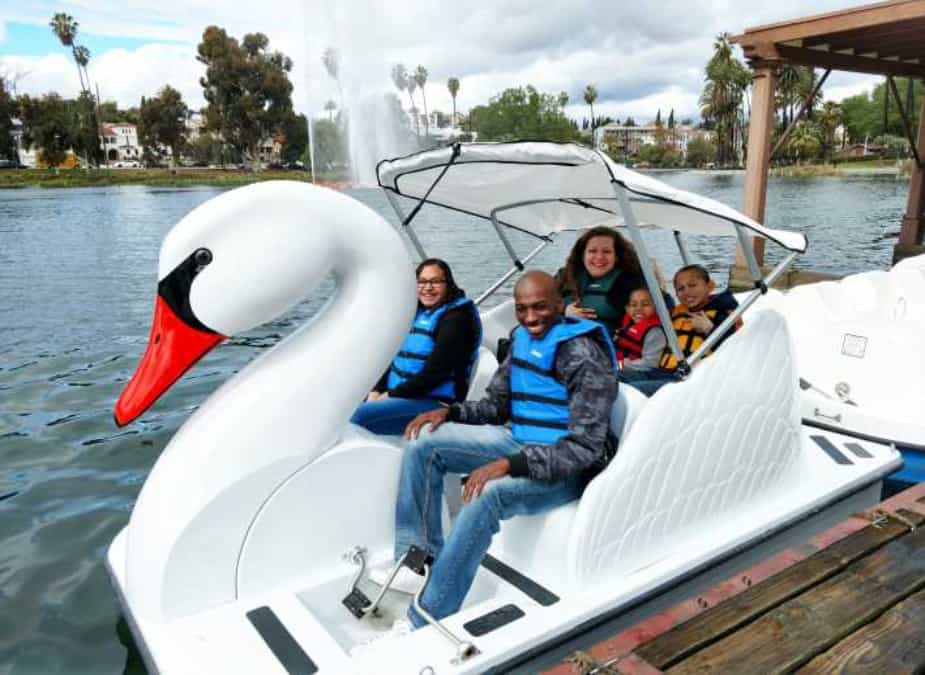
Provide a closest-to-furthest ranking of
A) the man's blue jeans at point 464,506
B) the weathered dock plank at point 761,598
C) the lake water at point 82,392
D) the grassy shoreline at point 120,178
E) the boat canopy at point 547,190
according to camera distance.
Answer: the weathered dock plank at point 761,598, the man's blue jeans at point 464,506, the boat canopy at point 547,190, the lake water at point 82,392, the grassy shoreline at point 120,178

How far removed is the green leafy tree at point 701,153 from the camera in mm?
80812

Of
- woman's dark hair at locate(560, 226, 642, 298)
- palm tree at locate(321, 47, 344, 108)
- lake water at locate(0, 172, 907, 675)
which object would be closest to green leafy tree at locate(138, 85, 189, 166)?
palm tree at locate(321, 47, 344, 108)

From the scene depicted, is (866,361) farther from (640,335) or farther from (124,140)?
(124,140)

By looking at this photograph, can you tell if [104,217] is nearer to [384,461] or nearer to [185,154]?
[384,461]

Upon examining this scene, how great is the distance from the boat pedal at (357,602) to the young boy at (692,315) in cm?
170

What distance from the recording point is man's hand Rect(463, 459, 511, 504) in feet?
7.98

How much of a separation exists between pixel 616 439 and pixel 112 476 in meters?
3.78

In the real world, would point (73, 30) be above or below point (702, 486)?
above

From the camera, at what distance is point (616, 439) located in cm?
291

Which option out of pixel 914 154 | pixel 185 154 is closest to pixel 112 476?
pixel 914 154

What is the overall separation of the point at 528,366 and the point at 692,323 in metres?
1.35

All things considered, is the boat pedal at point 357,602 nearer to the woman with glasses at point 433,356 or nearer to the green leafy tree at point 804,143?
the woman with glasses at point 433,356

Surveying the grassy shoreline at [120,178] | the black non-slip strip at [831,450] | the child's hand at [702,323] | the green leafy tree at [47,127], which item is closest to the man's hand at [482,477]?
the child's hand at [702,323]

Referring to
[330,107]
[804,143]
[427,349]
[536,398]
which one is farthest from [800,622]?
[804,143]
